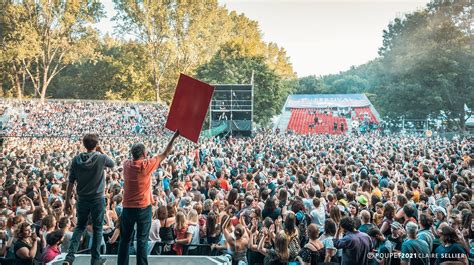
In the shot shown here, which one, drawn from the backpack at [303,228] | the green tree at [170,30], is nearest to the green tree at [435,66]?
the green tree at [170,30]

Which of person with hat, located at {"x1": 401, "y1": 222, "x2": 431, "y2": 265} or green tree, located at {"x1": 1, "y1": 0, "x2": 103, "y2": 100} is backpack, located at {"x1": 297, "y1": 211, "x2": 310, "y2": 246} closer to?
person with hat, located at {"x1": 401, "y1": 222, "x2": 431, "y2": 265}

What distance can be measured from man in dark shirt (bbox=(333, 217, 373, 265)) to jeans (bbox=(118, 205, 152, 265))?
2.25 metres

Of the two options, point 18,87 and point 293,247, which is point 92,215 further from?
point 18,87

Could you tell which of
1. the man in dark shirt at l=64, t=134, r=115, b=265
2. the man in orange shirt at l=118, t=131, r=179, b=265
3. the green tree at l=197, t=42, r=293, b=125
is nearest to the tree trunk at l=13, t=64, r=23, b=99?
the green tree at l=197, t=42, r=293, b=125

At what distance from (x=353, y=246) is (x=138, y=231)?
2.44 meters

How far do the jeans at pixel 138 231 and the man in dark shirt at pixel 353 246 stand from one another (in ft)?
7.38

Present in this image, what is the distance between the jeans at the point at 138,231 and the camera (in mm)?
4066

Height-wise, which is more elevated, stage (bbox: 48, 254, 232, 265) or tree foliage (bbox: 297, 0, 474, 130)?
tree foliage (bbox: 297, 0, 474, 130)

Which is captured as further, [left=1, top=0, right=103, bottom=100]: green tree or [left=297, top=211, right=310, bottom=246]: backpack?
[left=1, top=0, right=103, bottom=100]: green tree

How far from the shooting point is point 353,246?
4.77m

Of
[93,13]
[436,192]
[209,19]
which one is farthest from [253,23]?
[436,192]

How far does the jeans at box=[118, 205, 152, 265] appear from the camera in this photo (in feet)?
13.3

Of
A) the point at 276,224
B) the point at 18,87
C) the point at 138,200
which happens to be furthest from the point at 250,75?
the point at 138,200

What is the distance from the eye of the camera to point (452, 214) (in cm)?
579
